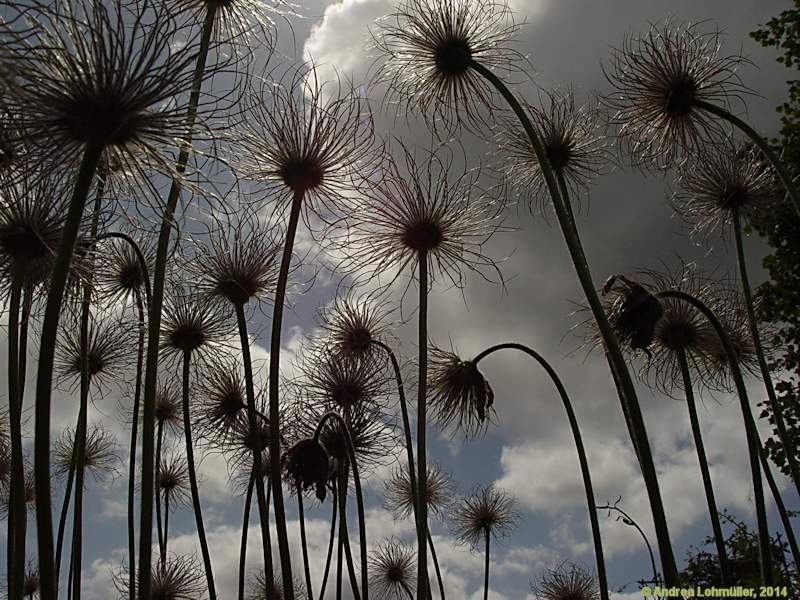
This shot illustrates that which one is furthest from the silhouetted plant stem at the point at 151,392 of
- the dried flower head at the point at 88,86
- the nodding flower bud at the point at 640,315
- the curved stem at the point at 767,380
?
the curved stem at the point at 767,380

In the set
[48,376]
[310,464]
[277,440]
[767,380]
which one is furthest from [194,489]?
[767,380]

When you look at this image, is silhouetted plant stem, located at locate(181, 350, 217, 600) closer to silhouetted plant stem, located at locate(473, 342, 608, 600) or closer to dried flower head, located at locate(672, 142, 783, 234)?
silhouetted plant stem, located at locate(473, 342, 608, 600)

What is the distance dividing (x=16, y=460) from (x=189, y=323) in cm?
486

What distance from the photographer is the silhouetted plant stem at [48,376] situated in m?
2.84

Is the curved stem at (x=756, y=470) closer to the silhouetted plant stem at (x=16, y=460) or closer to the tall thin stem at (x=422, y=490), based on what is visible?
the tall thin stem at (x=422, y=490)

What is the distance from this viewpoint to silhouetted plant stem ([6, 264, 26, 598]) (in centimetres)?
325

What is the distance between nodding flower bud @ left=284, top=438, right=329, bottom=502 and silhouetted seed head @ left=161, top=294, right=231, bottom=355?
241cm

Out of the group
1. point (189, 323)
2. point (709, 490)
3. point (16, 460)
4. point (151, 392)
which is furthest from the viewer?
point (189, 323)

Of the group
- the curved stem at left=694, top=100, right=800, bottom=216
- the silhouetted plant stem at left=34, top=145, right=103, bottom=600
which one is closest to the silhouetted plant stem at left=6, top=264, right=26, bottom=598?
the silhouetted plant stem at left=34, top=145, right=103, bottom=600

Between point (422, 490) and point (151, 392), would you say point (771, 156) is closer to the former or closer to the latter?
point (422, 490)

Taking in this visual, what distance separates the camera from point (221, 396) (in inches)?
383

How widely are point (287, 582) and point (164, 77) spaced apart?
9.82ft

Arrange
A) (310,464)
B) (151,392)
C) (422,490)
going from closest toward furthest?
(151,392) → (422,490) → (310,464)

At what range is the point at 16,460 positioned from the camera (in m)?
3.71
